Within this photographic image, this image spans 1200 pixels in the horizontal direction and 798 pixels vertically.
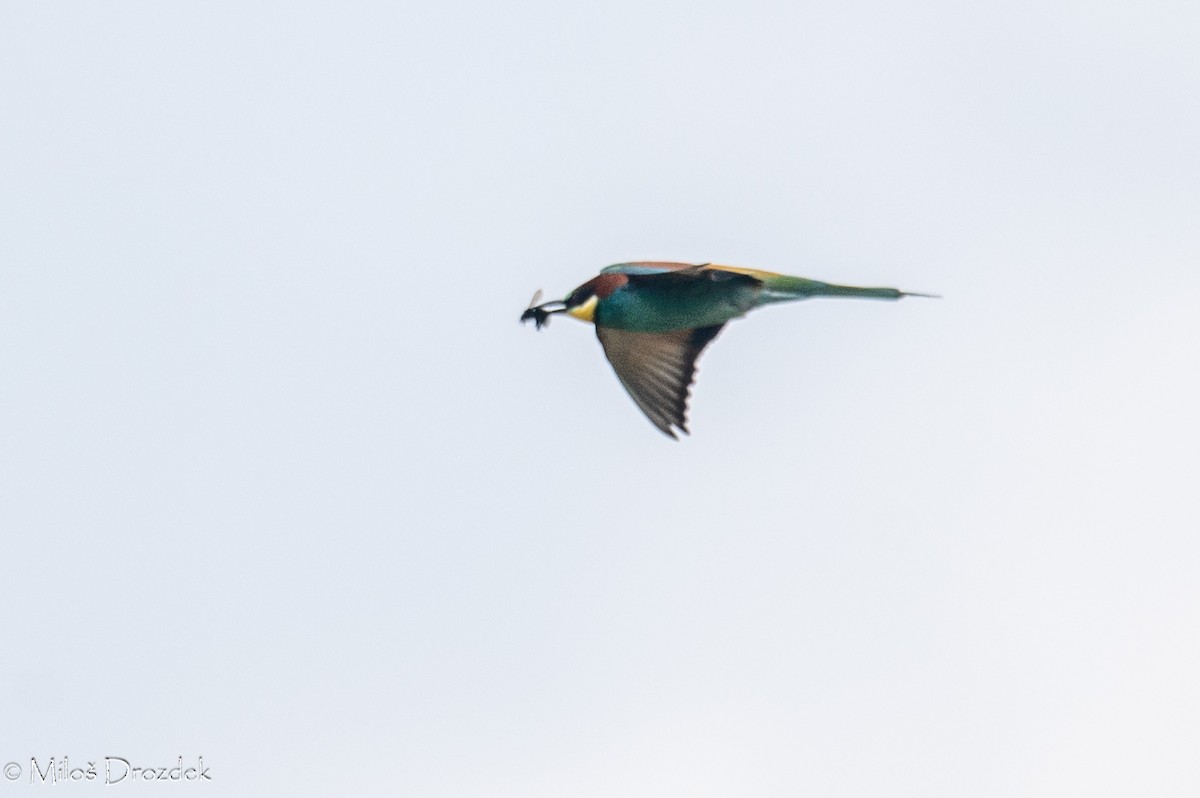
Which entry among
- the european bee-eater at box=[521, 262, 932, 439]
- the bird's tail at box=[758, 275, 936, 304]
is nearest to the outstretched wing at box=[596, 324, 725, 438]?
the european bee-eater at box=[521, 262, 932, 439]

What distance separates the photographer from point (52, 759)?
37.8 ft

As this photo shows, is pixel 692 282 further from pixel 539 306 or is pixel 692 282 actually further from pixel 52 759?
pixel 52 759

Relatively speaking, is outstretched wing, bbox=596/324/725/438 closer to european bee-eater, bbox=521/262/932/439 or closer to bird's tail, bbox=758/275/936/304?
european bee-eater, bbox=521/262/932/439

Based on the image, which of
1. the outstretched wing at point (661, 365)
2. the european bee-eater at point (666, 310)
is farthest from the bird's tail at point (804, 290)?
the outstretched wing at point (661, 365)

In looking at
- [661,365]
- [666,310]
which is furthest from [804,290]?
[661,365]

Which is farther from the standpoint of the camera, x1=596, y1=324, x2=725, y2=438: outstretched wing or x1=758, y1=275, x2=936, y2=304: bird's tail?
x1=596, y1=324, x2=725, y2=438: outstretched wing

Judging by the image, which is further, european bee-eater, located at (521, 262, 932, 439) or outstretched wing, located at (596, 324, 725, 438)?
outstretched wing, located at (596, 324, 725, 438)

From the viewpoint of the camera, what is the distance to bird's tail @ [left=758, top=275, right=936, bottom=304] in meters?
10.1

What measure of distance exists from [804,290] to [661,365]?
1165 mm

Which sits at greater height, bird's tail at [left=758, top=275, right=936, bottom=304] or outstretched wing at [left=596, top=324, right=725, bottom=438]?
bird's tail at [left=758, top=275, right=936, bottom=304]

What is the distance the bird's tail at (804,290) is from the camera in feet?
33.0

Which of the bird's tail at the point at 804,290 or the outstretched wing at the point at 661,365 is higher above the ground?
the bird's tail at the point at 804,290

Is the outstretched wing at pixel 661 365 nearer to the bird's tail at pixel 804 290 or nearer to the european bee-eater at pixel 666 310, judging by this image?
the european bee-eater at pixel 666 310

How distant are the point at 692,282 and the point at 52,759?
4541 millimetres
